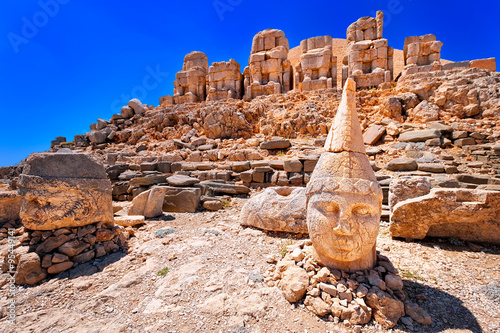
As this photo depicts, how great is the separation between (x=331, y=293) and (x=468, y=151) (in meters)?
8.00

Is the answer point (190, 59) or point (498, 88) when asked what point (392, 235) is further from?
point (190, 59)

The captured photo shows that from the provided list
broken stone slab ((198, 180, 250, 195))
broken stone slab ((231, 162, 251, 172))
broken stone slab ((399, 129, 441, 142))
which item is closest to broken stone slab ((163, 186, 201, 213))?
broken stone slab ((198, 180, 250, 195))

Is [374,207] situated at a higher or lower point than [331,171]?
lower

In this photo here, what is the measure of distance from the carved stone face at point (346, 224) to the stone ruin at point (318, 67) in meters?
12.4

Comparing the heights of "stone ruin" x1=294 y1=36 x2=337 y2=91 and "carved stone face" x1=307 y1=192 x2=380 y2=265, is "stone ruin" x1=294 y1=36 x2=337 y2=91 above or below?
above

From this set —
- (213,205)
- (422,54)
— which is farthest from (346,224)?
(422,54)

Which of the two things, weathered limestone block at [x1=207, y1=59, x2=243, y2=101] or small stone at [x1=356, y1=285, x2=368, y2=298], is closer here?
small stone at [x1=356, y1=285, x2=368, y2=298]

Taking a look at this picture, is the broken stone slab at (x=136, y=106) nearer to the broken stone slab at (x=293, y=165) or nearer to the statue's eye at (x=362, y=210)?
the broken stone slab at (x=293, y=165)

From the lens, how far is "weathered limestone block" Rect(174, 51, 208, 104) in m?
17.3

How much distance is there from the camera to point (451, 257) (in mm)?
3498

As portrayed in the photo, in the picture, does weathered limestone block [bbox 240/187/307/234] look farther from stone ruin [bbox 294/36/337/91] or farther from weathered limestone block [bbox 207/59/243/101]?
weathered limestone block [bbox 207/59/243/101]

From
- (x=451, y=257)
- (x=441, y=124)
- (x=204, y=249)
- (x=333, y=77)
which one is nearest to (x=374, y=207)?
(x=451, y=257)

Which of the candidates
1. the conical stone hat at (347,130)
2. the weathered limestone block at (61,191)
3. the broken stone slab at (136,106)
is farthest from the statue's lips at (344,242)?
the broken stone slab at (136,106)

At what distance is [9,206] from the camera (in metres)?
4.80
